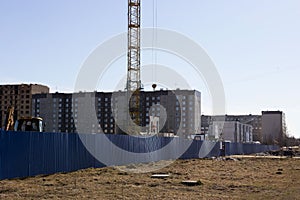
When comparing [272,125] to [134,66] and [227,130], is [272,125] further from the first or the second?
[134,66]

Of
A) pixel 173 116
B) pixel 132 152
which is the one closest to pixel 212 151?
pixel 132 152

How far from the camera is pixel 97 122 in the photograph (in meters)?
122

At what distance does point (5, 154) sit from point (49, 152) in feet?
10.7

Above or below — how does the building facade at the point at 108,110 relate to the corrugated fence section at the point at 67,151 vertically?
above

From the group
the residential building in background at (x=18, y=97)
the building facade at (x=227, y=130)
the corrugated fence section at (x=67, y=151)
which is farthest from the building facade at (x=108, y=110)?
the corrugated fence section at (x=67, y=151)

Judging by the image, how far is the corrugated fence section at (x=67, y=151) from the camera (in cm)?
1922

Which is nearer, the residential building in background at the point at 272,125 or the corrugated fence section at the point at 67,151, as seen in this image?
the corrugated fence section at the point at 67,151

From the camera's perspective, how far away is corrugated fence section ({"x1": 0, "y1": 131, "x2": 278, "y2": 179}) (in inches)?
757

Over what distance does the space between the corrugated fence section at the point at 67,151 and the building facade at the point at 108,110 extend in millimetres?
75873

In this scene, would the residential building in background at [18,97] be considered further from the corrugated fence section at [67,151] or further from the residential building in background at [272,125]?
the corrugated fence section at [67,151]

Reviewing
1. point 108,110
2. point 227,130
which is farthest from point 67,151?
point 227,130

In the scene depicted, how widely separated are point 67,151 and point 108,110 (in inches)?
3930

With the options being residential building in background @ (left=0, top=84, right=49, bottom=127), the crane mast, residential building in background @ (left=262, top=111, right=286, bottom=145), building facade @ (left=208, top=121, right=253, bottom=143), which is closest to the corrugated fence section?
the crane mast

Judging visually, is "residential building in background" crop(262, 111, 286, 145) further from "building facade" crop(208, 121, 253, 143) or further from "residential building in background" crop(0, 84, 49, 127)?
"residential building in background" crop(0, 84, 49, 127)
